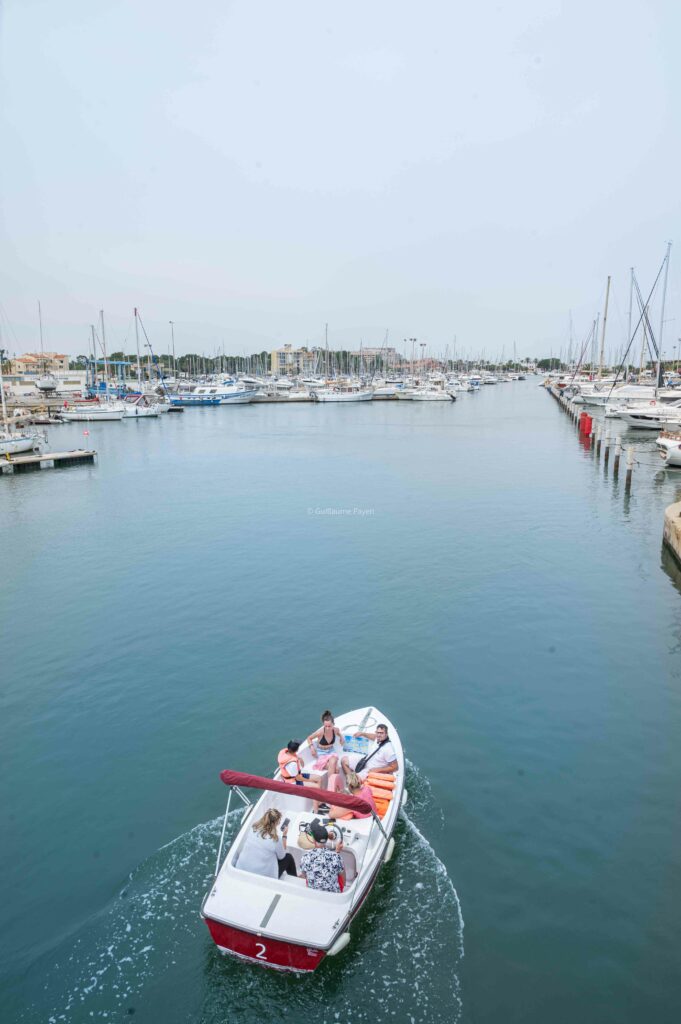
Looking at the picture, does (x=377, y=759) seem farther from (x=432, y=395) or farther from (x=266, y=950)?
(x=432, y=395)

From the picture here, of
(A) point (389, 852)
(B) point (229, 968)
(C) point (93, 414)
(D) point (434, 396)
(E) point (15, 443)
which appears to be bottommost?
(B) point (229, 968)

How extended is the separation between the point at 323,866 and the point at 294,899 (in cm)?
64

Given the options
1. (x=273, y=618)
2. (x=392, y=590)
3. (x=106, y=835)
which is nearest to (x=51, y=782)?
(x=106, y=835)

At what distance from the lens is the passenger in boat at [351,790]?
1181cm

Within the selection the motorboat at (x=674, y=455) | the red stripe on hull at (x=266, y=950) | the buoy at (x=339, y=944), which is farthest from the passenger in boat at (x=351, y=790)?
the motorboat at (x=674, y=455)

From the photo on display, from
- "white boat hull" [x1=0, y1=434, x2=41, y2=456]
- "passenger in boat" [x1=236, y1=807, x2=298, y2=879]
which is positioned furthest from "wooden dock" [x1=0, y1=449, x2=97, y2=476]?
"passenger in boat" [x1=236, y1=807, x2=298, y2=879]

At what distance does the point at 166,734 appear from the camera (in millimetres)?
16734

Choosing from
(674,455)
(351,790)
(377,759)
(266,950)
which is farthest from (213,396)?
(266,950)

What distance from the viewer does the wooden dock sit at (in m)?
59.0

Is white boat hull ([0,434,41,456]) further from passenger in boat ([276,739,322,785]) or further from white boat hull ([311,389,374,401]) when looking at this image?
white boat hull ([311,389,374,401])

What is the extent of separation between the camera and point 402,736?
53.9 ft

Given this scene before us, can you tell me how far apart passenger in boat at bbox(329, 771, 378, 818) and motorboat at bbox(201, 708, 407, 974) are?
80 millimetres

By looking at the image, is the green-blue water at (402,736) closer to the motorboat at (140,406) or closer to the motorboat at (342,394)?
the motorboat at (140,406)

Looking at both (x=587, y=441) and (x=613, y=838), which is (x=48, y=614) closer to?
(x=613, y=838)
